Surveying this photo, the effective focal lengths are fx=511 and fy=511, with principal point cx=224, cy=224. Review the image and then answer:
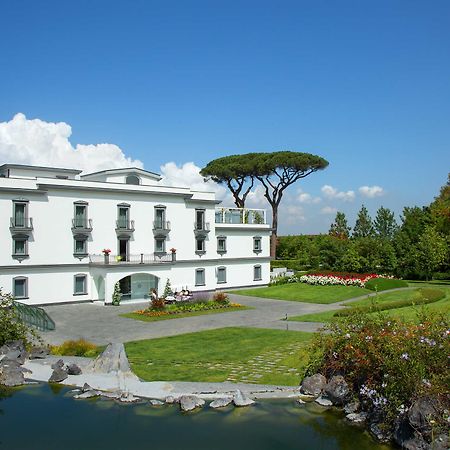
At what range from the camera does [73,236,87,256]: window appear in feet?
115

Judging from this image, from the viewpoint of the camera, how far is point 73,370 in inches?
669

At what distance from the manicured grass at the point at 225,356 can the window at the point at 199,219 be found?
58.3ft

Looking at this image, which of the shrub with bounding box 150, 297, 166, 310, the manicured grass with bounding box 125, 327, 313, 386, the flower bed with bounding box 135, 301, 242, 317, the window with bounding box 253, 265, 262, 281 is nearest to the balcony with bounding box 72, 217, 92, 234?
the flower bed with bounding box 135, 301, 242, 317

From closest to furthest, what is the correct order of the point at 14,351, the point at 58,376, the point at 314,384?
1. the point at 314,384
2. the point at 58,376
3. the point at 14,351

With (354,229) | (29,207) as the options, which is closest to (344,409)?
(29,207)

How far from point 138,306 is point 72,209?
8032 millimetres

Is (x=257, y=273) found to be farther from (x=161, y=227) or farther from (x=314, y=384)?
(x=314, y=384)

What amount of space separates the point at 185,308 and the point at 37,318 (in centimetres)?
930

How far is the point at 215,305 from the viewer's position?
109 feet

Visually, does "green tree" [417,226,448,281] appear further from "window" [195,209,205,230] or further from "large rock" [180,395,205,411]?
"large rock" [180,395,205,411]

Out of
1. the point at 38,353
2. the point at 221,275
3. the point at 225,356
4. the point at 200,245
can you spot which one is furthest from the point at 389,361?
the point at 221,275

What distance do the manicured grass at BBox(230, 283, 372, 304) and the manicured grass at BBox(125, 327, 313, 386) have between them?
13.9 m

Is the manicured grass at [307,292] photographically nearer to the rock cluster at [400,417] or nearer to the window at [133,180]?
the window at [133,180]

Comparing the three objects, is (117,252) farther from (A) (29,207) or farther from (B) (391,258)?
(B) (391,258)
